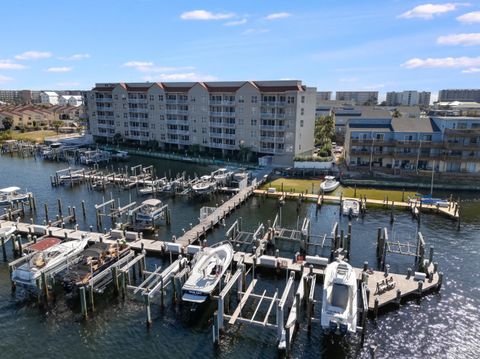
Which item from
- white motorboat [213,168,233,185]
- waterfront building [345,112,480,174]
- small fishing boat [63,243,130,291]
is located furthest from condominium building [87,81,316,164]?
small fishing boat [63,243,130,291]

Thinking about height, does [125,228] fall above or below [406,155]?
below

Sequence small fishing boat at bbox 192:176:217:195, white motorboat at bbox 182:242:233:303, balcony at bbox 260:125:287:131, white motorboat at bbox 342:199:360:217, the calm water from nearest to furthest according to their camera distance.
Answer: the calm water, white motorboat at bbox 182:242:233:303, white motorboat at bbox 342:199:360:217, small fishing boat at bbox 192:176:217:195, balcony at bbox 260:125:287:131

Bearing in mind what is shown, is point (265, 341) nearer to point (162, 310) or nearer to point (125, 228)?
point (162, 310)

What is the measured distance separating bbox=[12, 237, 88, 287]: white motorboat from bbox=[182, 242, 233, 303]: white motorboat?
13.2 meters

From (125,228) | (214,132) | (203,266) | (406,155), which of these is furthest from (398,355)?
(214,132)

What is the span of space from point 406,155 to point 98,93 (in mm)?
92764

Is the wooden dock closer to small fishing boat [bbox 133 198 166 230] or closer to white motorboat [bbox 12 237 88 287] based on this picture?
small fishing boat [bbox 133 198 166 230]

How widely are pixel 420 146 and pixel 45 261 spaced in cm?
6897

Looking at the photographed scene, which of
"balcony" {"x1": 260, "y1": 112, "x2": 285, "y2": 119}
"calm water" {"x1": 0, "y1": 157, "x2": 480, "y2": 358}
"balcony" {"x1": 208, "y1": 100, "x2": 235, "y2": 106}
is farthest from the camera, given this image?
"balcony" {"x1": 208, "y1": 100, "x2": 235, "y2": 106}

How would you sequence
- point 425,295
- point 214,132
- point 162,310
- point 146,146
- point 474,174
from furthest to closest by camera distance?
point 146,146 < point 214,132 < point 474,174 < point 425,295 < point 162,310

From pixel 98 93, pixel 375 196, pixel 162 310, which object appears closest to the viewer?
pixel 162 310

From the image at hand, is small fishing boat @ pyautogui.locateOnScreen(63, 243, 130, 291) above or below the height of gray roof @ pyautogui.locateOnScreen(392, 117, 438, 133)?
below

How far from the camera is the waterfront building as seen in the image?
72250 millimetres

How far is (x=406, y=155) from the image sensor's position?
74.9 m
